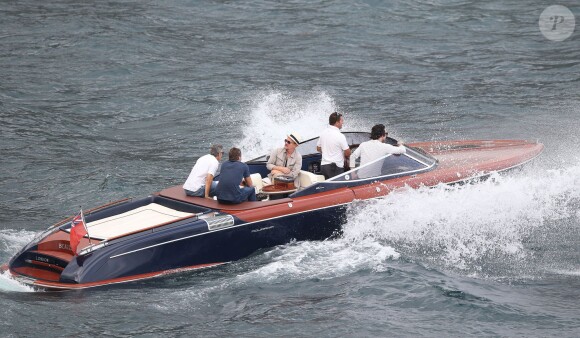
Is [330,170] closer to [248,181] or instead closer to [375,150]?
[375,150]

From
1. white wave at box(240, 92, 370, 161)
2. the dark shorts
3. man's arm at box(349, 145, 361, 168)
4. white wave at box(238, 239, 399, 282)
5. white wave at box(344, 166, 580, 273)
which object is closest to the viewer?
white wave at box(238, 239, 399, 282)

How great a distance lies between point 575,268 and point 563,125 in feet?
27.4

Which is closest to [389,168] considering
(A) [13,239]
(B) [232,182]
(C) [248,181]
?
(C) [248,181]

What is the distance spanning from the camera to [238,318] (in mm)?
11305

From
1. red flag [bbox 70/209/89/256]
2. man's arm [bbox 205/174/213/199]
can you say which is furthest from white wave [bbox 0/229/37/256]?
man's arm [bbox 205/174/213/199]

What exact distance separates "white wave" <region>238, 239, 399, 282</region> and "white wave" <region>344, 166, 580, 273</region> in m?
0.37

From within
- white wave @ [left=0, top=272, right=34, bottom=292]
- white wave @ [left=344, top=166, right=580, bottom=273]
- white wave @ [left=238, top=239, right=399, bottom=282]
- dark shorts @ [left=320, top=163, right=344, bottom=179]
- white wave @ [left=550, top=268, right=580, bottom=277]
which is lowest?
white wave @ [left=0, top=272, right=34, bottom=292]

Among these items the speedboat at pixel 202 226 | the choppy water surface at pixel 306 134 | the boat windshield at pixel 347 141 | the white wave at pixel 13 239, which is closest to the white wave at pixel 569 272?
the choppy water surface at pixel 306 134

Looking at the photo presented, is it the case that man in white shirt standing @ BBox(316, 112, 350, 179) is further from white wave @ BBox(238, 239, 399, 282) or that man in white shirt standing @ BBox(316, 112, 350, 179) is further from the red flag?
the red flag

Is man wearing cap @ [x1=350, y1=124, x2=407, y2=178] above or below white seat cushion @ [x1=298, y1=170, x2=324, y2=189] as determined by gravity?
above

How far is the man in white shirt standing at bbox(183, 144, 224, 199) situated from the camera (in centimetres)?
1366

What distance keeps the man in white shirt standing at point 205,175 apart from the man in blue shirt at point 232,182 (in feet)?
0.92

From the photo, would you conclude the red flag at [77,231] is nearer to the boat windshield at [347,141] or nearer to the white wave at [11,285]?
the white wave at [11,285]

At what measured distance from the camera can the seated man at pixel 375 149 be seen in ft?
46.9
